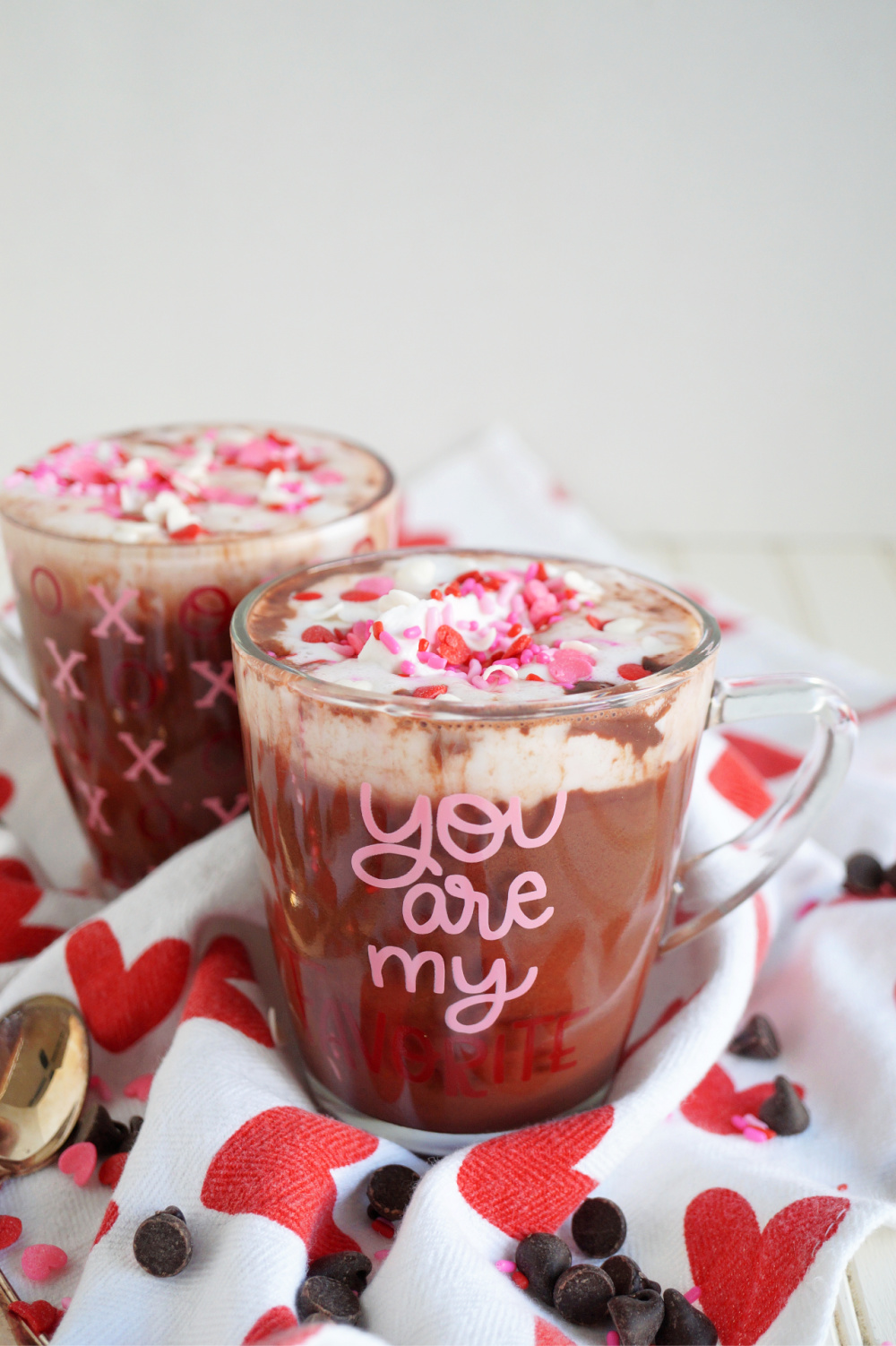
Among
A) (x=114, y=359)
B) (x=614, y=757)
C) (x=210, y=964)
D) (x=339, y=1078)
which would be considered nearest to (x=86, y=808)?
(x=210, y=964)

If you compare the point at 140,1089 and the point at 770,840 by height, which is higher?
the point at 770,840

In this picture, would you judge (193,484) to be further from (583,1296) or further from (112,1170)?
(583,1296)

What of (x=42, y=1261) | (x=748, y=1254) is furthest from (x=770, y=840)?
(x=42, y=1261)

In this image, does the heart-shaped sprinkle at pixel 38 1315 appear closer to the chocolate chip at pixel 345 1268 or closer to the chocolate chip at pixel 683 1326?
the chocolate chip at pixel 345 1268

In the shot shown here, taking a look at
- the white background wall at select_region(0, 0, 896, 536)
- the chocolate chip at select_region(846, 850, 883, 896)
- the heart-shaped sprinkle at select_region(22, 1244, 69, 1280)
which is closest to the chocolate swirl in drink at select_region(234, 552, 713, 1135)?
the heart-shaped sprinkle at select_region(22, 1244, 69, 1280)

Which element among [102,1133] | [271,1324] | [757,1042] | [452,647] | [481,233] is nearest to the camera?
[271,1324]

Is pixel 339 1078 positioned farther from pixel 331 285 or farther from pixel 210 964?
pixel 331 285
